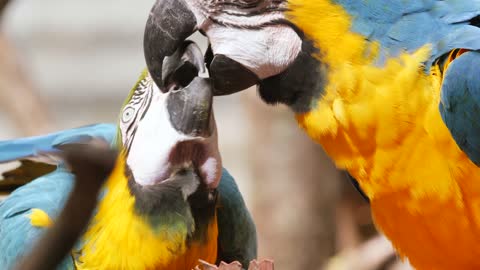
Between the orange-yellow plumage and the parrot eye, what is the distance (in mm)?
381

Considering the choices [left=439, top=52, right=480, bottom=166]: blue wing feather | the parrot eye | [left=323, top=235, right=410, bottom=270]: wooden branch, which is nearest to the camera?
[left=439, top=52, right=480, bottom=166]: blue wing feather

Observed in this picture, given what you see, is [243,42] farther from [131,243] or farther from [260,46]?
[131,243]

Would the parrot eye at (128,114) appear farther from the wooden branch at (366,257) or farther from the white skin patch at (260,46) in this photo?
the wooden branch at (366,257)

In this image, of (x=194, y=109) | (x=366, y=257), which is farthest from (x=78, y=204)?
(x=366, y=257)

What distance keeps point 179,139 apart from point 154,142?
6 cm

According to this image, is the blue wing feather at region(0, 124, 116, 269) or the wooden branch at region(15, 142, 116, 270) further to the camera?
the blue wing feather at region(0, 124, 116, 269)

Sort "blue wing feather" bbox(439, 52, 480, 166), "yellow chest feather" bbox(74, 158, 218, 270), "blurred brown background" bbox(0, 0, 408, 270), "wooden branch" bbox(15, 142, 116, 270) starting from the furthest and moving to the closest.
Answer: "blurred brown background" bbox(0, 0, 408, 270) → "yellow chest feather" bbox(74, 158, 218, 270) → "blue wing feather" bbox(439, 52, 480, 166) → "wooden branch" bbox(15, 142, 116, 270)

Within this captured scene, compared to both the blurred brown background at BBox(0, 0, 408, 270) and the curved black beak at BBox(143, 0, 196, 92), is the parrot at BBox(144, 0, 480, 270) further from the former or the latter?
the blurred brown background at BBox(0, 0, 408, 270)

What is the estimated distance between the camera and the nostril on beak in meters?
1.52

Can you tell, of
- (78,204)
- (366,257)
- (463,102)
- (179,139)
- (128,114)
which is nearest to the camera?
(78,204)

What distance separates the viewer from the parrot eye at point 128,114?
1667 millimetres

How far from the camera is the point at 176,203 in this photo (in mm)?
1551

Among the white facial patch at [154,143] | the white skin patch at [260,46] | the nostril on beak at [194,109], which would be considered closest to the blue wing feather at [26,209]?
the white facial patch at [154,143]

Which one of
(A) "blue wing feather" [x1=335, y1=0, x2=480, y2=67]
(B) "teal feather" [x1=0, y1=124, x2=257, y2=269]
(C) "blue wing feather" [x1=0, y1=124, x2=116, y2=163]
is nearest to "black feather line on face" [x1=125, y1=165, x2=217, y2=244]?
(B) "teal feather" [x1=0, y1=124, x2=257, y2=269]
